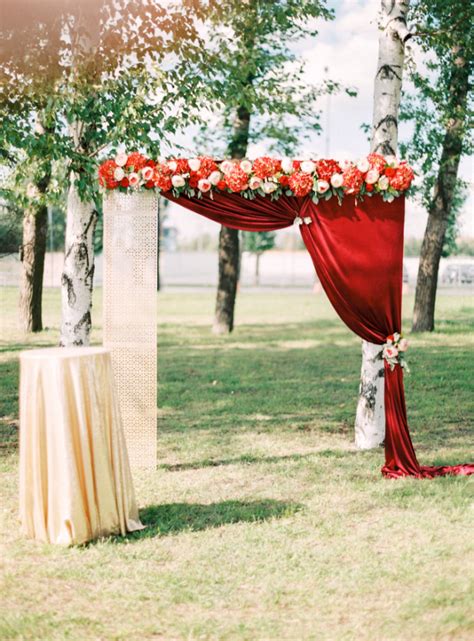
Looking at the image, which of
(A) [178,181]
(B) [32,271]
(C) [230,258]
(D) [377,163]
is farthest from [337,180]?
(B) [32,271]

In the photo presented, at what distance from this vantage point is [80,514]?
514 cm

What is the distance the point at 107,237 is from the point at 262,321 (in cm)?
1426

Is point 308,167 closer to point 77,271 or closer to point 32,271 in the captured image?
point 77,271

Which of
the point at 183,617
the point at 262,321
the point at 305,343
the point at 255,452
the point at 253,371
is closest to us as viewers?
the point at 183,617

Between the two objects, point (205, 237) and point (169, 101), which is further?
point (205, 237)

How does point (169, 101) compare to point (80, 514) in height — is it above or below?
above

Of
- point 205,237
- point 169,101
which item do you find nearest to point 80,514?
point 169,101

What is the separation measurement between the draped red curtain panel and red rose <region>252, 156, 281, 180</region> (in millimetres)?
250

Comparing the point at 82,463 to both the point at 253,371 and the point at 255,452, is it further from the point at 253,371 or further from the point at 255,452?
the point at 253,371

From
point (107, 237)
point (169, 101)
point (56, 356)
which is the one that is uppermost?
point (169, 101)

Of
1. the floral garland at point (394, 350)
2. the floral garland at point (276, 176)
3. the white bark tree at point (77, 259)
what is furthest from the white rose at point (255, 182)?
the white bark tree at point (77, 259)

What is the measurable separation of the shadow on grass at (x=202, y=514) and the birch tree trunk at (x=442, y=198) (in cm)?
1073

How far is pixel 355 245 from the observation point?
6902 millimetres

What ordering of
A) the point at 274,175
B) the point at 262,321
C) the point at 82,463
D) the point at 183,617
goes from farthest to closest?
the point at 262,321 → the point at 274,175 → the point at 82,463 → the point at 183,617
